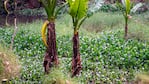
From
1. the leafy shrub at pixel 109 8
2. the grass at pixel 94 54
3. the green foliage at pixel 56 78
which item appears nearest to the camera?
the green foliage at pixel 56 78

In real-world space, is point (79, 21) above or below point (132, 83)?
above

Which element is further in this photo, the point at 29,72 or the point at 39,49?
the point at 39,49

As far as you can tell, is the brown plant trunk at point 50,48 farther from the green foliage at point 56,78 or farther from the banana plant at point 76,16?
the banana plant at point 76,16

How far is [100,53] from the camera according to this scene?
21.4ft

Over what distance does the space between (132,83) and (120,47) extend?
54.9 inches

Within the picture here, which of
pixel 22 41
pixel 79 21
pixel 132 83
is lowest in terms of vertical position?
pixel 132 83

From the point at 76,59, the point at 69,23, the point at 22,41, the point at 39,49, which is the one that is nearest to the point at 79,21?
the point at 76,59

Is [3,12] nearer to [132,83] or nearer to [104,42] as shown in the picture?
[104,42]

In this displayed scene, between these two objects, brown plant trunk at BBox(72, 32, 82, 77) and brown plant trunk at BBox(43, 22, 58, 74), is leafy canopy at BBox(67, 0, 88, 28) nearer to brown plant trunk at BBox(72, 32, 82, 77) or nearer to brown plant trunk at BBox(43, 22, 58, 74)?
brown plant trunk at BBox(72, 32, 82, 77)

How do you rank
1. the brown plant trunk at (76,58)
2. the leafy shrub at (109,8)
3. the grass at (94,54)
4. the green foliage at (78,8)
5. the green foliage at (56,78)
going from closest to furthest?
the green foliage at (56,78) → the green foliage at (78,8) → the brown plant trunk at (76,58) → the grass at (94,54) → the leafy shrub at (109,8)

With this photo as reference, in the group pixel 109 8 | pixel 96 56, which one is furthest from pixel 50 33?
pixel 109 8

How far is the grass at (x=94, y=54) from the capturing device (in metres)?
5.52

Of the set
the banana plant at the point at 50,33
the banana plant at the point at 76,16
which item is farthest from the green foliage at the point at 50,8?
the banana plant at the point at 76,16

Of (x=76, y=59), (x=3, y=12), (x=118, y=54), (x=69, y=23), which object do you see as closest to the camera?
(x=76, y=59)
